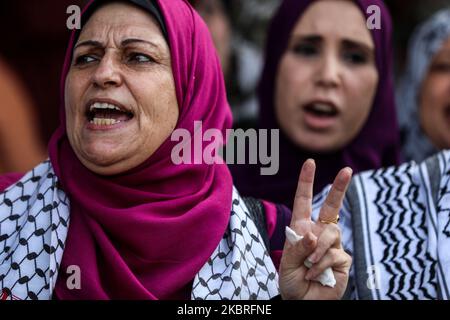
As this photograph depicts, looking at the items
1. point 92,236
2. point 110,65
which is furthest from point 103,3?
point 92,236

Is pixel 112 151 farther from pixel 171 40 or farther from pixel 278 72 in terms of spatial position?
pixel 278 72

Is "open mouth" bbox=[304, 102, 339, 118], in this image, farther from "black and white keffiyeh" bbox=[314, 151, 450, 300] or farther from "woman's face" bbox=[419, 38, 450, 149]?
"woman's face" bbox=[419, 38, 450, 149]

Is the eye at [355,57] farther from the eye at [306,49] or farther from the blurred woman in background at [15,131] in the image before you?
the blurred woman in background at [15,131]

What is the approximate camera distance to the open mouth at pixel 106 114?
8.30 feet

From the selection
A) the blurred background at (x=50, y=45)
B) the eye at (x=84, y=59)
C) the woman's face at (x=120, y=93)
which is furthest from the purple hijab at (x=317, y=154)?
the blurred background at (x=50, y=45)

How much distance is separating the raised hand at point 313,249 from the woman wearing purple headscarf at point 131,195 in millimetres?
111

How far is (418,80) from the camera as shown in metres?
4.78

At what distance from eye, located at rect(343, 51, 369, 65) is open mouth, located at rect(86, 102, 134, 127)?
→ 1.35 metres

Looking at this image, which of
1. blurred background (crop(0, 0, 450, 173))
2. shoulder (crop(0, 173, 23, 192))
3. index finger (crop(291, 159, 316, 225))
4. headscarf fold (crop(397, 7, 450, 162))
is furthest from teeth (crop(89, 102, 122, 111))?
Answer: blurred background (crop(0, 0, 450, 173))

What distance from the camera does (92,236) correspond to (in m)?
2.52

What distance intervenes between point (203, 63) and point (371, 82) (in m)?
1.17

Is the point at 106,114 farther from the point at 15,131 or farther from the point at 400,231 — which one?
the point at 15,131

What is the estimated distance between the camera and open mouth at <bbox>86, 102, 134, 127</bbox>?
2531mm
